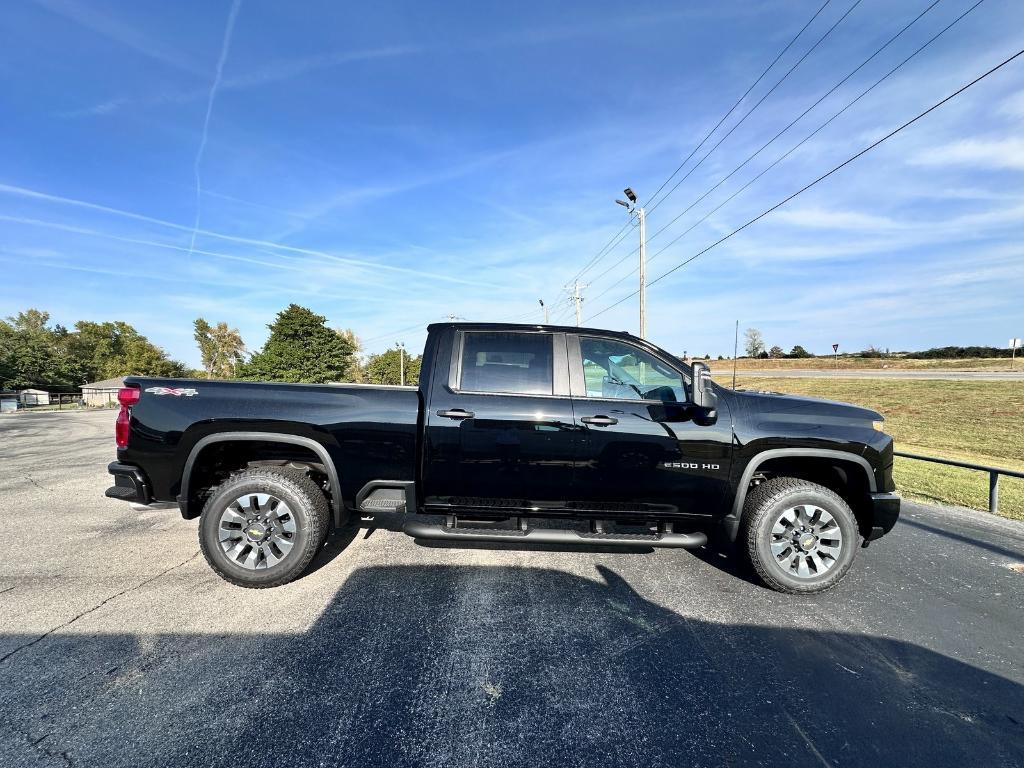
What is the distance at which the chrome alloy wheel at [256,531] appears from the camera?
10.9 ft

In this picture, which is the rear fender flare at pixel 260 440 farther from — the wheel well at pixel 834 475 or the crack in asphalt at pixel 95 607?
the wheel well at pixel 834 475

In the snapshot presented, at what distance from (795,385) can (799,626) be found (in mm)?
29238

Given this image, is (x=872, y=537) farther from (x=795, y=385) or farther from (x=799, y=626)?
(x=795, y=385)

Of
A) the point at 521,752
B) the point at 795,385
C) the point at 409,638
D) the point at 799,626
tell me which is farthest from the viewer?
the point at 795,385

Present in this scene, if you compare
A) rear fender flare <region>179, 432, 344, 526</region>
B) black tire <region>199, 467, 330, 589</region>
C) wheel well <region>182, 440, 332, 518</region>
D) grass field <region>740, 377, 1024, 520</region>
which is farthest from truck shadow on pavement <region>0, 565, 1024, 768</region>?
grass field <region>740, 377, 1024, 520</region>

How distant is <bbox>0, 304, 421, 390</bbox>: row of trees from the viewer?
5584 cm

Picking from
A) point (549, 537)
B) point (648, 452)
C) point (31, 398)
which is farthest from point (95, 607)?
point (31, 398)

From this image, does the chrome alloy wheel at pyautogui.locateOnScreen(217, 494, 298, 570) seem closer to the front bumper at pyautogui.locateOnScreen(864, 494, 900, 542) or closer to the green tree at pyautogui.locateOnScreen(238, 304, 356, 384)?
the front bumper at pyautogui.locateOnScreen(864, 494, 900, 542)

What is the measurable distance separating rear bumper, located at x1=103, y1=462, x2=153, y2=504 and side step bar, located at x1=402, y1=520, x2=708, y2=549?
6.53ft

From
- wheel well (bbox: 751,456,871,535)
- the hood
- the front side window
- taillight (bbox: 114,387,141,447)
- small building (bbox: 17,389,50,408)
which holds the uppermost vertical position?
the front side window

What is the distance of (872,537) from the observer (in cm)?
352

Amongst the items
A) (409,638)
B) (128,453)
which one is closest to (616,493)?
(409,638)

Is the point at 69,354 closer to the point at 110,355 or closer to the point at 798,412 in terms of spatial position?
the point at 110,355

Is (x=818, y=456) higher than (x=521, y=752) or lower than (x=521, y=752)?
higher
